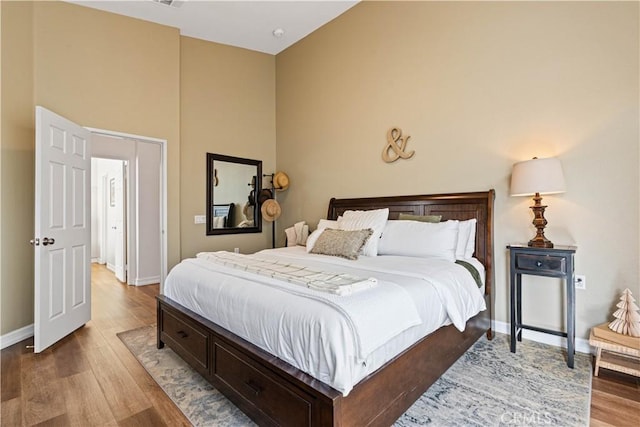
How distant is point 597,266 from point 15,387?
4.28 metres

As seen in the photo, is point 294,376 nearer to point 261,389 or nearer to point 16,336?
point 261,389

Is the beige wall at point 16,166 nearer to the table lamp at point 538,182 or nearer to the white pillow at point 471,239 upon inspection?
the white pillow at point 471,239

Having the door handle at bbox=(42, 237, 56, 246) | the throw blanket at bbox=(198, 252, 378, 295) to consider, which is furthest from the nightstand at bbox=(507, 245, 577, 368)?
the door handle at bbox=(42, 237, 56, 246)

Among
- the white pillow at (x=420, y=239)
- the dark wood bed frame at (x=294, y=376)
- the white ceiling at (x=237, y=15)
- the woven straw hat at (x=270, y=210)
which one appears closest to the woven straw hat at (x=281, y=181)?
the woven straw hat at (x=270, y=210)

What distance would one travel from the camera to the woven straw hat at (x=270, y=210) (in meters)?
4.83

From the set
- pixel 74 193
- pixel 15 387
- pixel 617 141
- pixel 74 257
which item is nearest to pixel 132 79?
pixel 74 193

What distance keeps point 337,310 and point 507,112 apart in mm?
2573

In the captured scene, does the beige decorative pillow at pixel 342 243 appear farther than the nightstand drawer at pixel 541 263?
Yes

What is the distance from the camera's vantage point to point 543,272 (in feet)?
7.85

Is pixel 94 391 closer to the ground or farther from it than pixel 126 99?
closer to the ground

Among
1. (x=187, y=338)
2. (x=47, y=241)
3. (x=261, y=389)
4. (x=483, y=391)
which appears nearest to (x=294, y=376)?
(x=261, y=389)

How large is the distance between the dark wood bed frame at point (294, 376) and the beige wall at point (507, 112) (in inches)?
37.8

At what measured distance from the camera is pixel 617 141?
7.75 feet

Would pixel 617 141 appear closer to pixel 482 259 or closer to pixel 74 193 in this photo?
pixel 482 259
